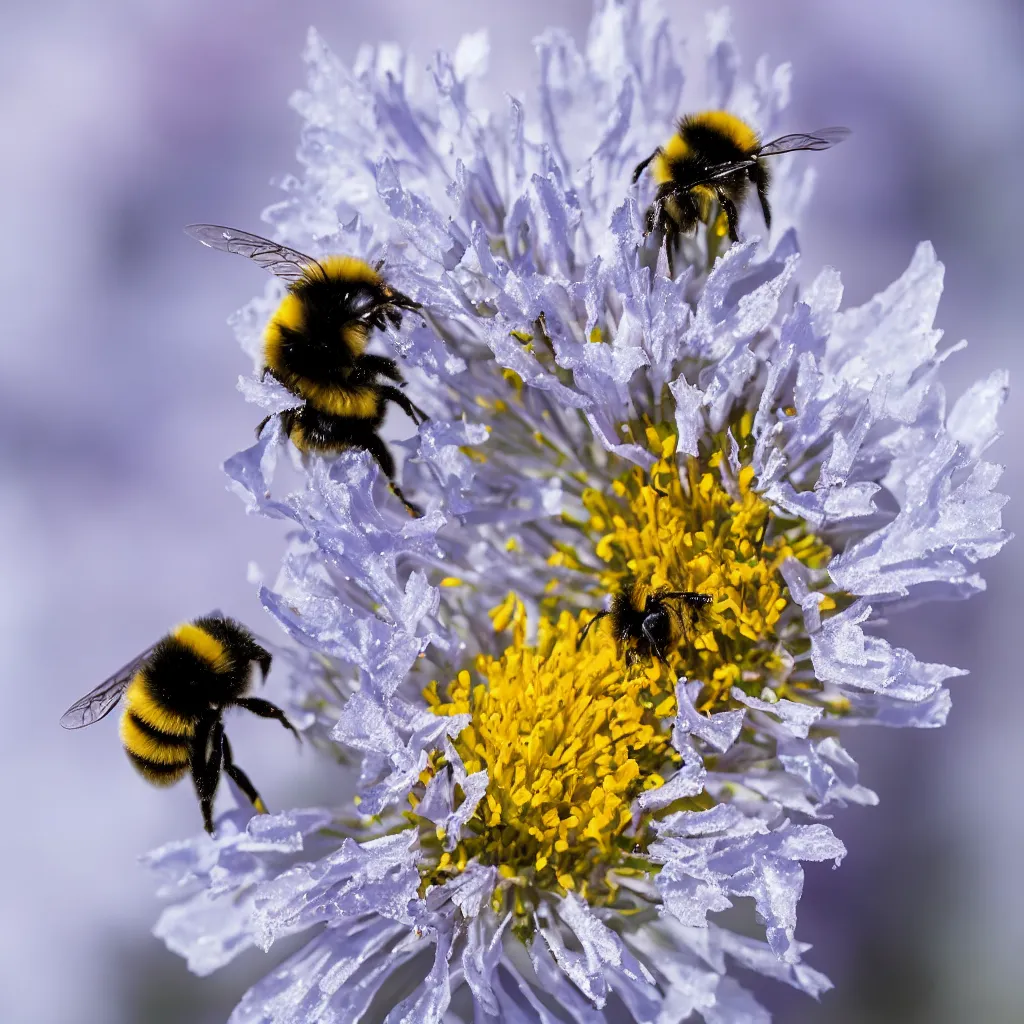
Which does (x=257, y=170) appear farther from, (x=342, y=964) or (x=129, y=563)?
(x=342, y=964)

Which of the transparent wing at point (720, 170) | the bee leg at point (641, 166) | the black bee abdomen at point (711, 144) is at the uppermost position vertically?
the bee leg at point (641, 166)

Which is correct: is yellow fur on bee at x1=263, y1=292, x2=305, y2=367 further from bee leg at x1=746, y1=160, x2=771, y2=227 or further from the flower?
bee leg at x1=746, y1=160, x2=771, y2=227

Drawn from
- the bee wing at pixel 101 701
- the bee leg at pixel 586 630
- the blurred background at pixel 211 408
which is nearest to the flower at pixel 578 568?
the bee leg at pixel 586 630

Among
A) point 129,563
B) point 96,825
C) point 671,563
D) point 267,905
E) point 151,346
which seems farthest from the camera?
point 151,346

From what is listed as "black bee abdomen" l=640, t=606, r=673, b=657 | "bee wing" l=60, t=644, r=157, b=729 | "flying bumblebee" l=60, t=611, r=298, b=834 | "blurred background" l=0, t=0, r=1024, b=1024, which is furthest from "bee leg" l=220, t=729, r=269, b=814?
"blurred background" l=0, t=0, r=1024, b=1024

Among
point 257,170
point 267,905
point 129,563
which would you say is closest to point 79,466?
point 129,563

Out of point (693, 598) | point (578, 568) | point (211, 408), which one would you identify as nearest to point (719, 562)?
point (693, 598)

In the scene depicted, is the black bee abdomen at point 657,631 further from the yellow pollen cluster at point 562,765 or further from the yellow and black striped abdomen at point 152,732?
the yellow and black striped abdomen at point 152,732
